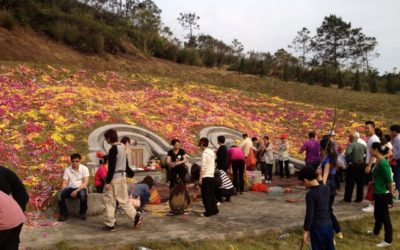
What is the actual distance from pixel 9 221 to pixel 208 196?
15.7ft

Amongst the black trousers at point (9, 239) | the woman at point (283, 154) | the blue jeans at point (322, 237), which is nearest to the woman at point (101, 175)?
the black trousers at point (9, 239)

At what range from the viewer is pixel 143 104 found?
1966cm

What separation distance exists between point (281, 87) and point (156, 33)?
1607 cm

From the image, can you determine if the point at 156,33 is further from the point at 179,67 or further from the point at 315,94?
the point at 315,94

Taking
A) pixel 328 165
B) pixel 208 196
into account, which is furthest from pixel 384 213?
pixel 208 196

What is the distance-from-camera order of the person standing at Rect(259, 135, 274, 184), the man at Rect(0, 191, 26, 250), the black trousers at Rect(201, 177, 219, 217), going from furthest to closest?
the person standing at Rect(259, 135, 274, 184) < the black trousers at Rect(201, 177, 219, 217) < the man at Rect(0, 191, 26, 250)

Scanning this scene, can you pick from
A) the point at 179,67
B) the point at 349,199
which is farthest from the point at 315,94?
the point at 349,199

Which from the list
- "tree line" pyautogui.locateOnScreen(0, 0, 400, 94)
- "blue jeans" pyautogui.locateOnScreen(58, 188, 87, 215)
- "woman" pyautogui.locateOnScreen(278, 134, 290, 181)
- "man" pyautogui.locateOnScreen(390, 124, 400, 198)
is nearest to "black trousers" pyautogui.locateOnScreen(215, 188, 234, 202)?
"blue jeans" pyautogui.locateOnScreen(58, 188, 87, 215)

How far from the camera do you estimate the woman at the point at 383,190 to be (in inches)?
268

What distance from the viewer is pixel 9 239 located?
4223 millimetres

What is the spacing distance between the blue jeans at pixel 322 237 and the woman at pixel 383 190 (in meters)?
2.27

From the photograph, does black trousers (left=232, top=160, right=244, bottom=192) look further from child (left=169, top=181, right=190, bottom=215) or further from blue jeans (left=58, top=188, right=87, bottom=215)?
blue jeans (left=58, top=188, right=87, bottom=215)

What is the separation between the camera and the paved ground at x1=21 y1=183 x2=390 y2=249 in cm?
690

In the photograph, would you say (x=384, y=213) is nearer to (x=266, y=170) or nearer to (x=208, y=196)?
(x=208, y=196)
